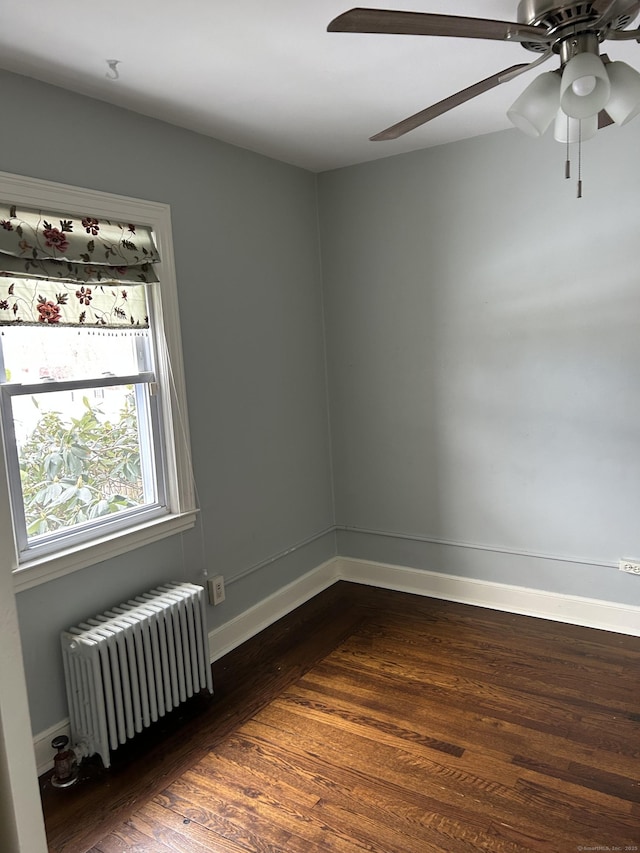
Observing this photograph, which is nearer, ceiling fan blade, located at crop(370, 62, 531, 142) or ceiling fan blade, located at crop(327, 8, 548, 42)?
ceiling fan blade, located at crop(327, 8, 548, 42)

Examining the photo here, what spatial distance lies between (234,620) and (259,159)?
2.44 m

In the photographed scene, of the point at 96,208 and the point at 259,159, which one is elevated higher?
the point at 259,159

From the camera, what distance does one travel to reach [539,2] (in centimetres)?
148

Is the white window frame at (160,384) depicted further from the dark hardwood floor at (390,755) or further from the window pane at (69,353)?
the dark hardwood floor at (390,755)

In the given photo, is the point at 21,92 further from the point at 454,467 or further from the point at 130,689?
the point at 454,467

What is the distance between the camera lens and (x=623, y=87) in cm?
152

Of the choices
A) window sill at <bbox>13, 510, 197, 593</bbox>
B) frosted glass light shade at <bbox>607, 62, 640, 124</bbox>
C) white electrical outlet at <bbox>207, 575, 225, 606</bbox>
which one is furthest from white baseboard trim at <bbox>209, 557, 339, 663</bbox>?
frosted glass light shade at <bbox>607, 62, 640, 124</bbox>

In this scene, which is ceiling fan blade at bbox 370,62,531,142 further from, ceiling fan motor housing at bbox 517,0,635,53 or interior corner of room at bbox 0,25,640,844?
interior corner of room at bbox 0,25,640,844

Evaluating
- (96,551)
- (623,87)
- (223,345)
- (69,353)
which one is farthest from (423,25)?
(96,551)

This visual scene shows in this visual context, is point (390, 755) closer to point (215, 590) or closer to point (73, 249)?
point (215, 590)

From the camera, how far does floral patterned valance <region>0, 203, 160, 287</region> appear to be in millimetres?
2156

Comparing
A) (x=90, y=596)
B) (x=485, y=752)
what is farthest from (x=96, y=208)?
(x=485, y=752)

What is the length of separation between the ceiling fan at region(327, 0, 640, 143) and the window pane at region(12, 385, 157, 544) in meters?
1.71

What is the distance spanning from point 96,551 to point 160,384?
775 millimetres
